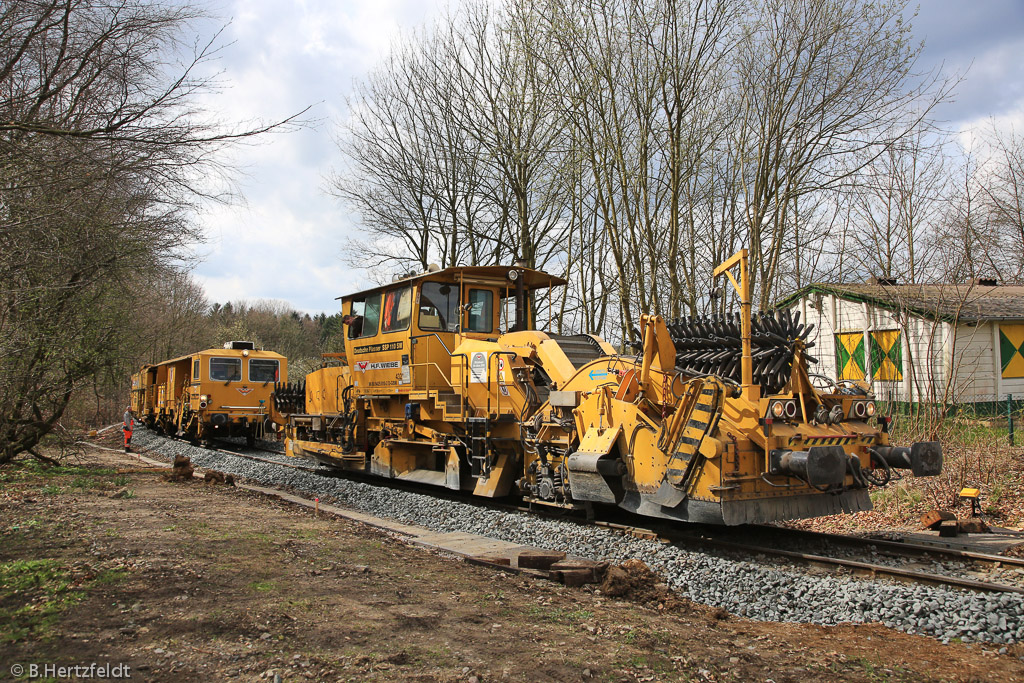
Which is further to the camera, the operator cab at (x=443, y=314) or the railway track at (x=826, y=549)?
the operator cab at (x=443, y=314)

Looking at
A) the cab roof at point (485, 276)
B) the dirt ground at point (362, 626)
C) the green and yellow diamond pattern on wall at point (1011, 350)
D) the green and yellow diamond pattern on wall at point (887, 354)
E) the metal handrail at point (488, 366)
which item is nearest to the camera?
the dirt ground at point (362, 626)

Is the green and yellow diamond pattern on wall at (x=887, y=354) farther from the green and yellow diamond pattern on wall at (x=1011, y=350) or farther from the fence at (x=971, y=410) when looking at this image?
the green and yellow diamond pattern on wall at (x=1011, y=350)

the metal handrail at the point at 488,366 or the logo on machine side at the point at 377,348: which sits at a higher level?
the logo on machine side at the point at 377,348

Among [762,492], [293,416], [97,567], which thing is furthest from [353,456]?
[762,492]

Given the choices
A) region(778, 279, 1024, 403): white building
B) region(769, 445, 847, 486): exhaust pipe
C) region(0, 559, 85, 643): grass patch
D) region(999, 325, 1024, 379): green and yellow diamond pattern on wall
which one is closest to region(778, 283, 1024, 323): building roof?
region(778, 279, 1024, 403): white building

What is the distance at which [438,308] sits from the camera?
11.4 m

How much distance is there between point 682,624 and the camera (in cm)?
537

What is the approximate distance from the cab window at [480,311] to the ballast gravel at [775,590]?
3053 mm

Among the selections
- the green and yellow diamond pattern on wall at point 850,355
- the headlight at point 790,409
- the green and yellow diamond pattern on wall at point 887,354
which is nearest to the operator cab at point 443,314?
the headlight at point 790,409

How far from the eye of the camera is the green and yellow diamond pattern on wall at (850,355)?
691 inches

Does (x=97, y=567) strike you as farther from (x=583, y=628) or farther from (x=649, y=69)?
(x=649, y=69)

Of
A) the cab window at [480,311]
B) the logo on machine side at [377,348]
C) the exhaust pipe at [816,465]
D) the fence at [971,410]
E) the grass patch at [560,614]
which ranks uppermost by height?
the cab window at [480,311]

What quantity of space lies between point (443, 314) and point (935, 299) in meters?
11.8

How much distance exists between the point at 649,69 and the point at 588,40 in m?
1.41
